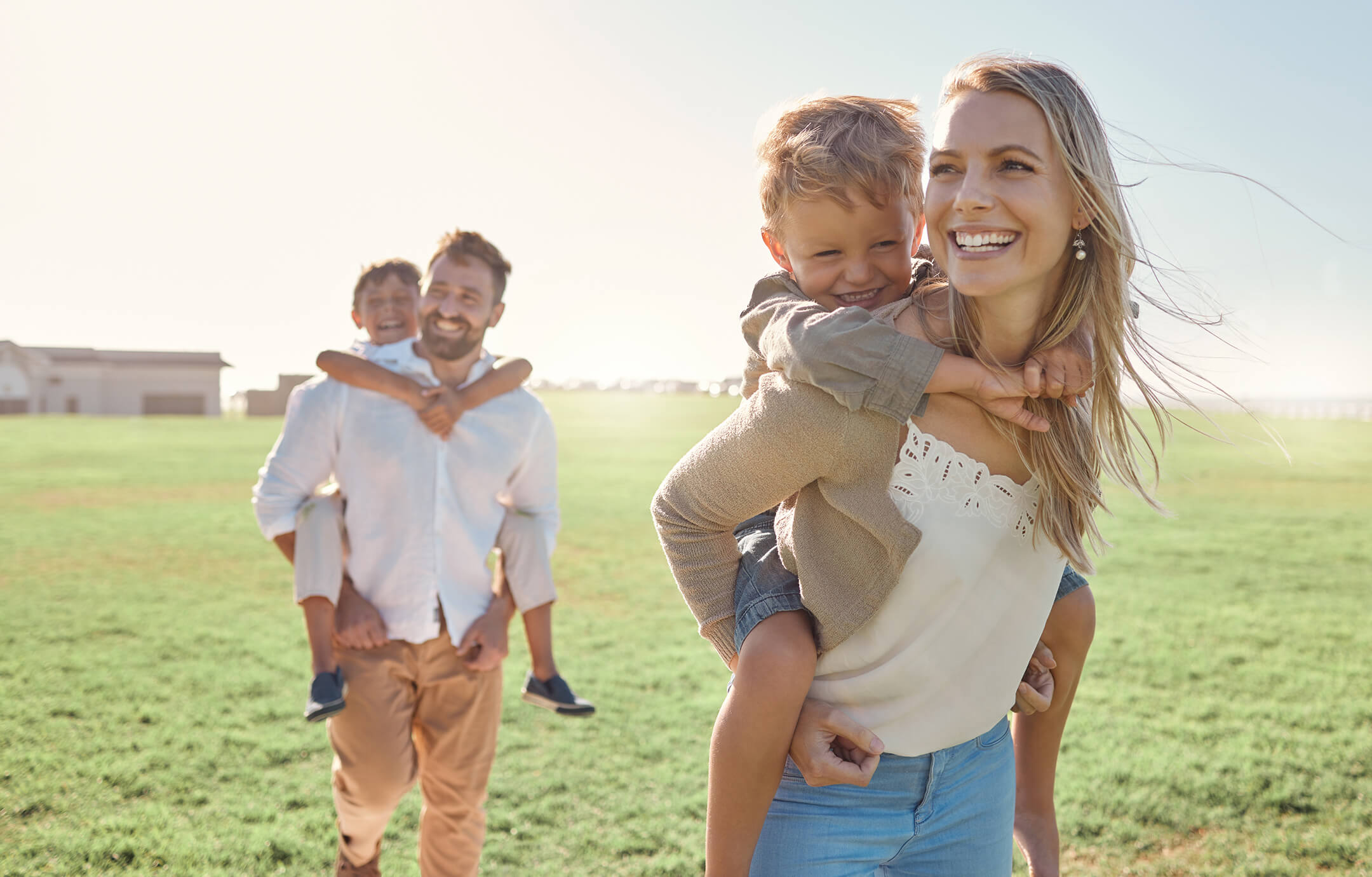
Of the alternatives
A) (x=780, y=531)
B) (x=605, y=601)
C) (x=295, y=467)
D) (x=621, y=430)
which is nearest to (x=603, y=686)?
(x=605, y=601)

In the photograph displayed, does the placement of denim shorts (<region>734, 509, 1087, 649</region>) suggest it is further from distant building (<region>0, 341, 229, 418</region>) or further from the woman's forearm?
distant building (<region>0, 341, 229, 418</region>)

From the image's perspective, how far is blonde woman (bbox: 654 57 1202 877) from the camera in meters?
1.50

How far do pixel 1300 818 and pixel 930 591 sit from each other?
4.84m

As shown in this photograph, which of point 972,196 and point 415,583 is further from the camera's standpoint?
point 415,583

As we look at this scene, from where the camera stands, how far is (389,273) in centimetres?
464

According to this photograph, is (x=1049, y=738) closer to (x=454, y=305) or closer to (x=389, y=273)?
(x=454, y=305)

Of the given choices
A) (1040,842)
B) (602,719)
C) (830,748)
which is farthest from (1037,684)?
(602,719)

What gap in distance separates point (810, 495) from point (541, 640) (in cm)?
269

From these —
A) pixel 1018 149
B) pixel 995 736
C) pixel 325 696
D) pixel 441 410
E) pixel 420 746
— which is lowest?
pixel 420 746

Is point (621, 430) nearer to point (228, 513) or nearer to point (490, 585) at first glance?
point (228, 513)

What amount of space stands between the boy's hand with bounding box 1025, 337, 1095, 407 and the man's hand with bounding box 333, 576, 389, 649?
2.72 meters

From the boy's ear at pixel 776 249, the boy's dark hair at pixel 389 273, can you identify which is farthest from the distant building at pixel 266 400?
the boy's ear at pixel 776 249

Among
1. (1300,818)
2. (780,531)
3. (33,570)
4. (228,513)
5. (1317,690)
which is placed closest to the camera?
(780,531)

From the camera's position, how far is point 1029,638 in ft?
5.68
